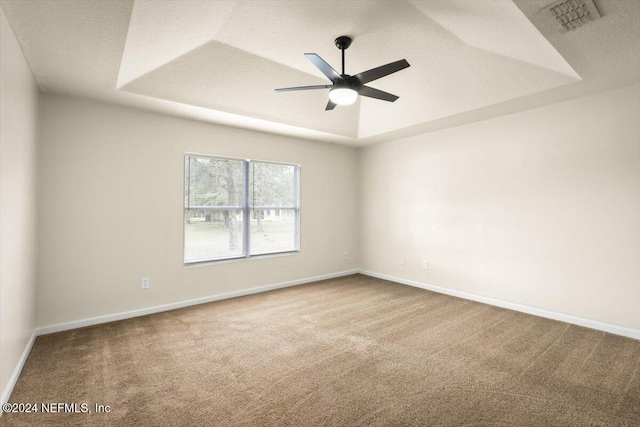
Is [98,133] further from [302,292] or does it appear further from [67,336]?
[302,292]

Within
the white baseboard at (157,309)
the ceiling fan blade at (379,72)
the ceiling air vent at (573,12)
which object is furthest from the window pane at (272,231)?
the ceiling air vent at (573,12)

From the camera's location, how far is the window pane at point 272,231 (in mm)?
4823

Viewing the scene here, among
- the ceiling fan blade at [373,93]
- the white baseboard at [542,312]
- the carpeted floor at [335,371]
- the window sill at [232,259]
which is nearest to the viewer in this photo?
the carpeted floor at [335,371]

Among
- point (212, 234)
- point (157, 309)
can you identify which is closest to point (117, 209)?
point (212, 234)

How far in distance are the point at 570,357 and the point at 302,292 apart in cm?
320

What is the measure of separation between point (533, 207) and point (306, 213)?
3.24m

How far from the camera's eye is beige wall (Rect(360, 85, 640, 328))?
321 cm

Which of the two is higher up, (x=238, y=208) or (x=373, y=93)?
(x=373, y=93)

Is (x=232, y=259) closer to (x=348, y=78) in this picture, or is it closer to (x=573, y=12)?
(x=348, y=78)

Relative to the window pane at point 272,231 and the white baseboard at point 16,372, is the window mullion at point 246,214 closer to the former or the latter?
the window pane at point 272,231

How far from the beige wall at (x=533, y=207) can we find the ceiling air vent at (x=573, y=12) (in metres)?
1.63

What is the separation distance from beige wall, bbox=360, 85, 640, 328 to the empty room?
3 centimetres

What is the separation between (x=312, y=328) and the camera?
3.37m

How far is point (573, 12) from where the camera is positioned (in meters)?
2.09
